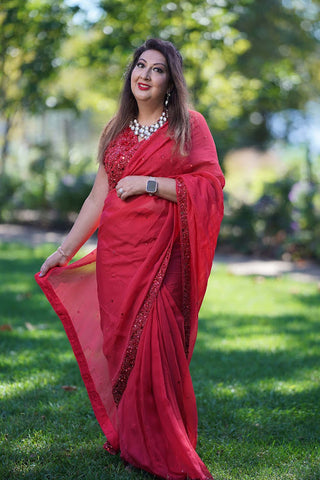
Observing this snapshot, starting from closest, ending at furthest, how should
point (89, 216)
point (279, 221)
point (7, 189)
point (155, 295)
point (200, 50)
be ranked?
point (155, 295) < point (89, 216) < point (279, 221) < point (200, 50) < point (7, 189)

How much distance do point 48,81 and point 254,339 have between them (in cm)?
672

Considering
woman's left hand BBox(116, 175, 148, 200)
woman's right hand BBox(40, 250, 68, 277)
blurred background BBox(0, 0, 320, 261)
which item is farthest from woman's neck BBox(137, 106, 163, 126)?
blurred background BBox(0, 0, 320, 261)

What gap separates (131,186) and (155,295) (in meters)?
0.51

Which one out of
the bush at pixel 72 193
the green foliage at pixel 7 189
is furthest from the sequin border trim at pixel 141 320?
the green foliage at pixel 7 189

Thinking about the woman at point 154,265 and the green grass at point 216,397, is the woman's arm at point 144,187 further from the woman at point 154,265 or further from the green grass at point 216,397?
the green grass at point 216,397

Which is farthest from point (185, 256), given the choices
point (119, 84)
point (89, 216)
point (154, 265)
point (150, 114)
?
point (119, 84)

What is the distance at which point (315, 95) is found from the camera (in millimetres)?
24922

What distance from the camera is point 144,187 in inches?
108

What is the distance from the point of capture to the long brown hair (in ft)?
9.23

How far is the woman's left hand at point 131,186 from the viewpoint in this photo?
2.76 meters

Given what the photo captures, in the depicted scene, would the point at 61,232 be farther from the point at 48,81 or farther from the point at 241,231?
the point at 241,231

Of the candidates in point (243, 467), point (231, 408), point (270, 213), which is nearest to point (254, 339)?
point (231, 408)

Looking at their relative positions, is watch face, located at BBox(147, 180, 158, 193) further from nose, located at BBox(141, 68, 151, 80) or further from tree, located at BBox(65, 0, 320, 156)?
tree, located at BBox(65, 0, 320, 156)

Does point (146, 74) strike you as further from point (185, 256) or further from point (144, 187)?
point (185, 256)
